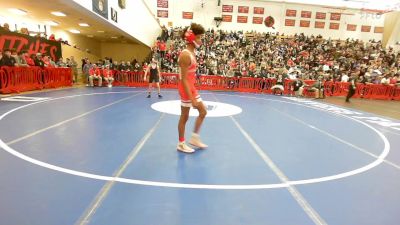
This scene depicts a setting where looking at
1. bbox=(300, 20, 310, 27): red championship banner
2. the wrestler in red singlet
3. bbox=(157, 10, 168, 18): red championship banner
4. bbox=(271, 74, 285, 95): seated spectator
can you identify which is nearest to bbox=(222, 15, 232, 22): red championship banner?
bbox=(157, 10, 168, 18): red championship banner

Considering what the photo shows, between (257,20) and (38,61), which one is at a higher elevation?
(257,20)

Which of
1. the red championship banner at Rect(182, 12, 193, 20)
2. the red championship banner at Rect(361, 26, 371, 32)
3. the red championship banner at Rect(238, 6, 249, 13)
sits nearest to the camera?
the red championship banner at Rect(182, 12, 193, 20)

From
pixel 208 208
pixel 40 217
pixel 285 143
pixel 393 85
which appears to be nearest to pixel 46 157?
pixel 40 217

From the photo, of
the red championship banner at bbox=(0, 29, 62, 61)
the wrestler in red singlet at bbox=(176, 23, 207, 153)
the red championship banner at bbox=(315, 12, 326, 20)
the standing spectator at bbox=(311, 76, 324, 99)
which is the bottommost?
the standing spectator at bbox=(311, 76, 324, 99)

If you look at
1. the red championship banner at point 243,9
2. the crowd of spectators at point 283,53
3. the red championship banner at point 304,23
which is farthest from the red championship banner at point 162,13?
the red championship banner at point 304,23

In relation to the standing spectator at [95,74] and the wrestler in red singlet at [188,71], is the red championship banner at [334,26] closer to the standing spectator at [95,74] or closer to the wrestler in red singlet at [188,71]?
the standing spectator at [95,74]

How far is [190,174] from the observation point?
11.0 feet

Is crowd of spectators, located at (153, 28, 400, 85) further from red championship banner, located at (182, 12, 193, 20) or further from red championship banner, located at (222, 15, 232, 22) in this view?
red championship banner, located at (182, 12, 193, 20)

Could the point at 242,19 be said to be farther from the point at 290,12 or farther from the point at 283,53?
the point at 283,53

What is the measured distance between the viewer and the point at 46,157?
3.67 metres

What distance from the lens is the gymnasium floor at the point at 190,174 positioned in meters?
2.47

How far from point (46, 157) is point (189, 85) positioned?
2.21 meters

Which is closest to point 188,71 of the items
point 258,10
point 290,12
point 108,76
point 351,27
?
point 108,76

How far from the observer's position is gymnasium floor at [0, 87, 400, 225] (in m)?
2.47
